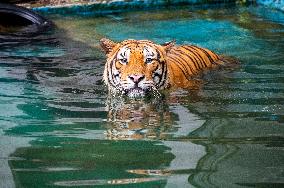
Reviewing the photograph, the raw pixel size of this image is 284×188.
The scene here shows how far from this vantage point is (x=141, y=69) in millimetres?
A: 4141

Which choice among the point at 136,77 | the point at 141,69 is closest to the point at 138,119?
the point at 136,77

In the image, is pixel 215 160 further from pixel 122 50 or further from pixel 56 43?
pixel 56 43

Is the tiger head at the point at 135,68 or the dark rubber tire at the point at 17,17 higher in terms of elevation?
the dark rubber tire at the point at 17,17

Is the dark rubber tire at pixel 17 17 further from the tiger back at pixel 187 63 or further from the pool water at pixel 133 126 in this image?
the tiger back at pixel 187 63

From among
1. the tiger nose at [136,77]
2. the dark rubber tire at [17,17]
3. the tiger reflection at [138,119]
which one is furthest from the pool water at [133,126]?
the dark rubber tire at [17,17]

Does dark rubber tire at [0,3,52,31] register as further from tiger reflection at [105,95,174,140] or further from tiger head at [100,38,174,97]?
tiger reflection at [105,95,174,140]

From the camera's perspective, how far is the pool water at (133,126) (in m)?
2.40

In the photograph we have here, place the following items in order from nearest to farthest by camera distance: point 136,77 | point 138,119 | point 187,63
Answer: point 138,119 → point 136,77 → point 187,63

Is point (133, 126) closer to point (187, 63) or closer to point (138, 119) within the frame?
point (138, 119)

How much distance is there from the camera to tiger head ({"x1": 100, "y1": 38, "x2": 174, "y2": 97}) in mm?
4066

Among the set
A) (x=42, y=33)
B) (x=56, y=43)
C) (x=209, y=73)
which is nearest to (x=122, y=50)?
(x=209, y=73)

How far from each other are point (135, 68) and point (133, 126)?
0.94 meters

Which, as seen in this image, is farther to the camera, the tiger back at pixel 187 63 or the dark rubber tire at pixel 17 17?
the dark rubber tire at pixel 17 17

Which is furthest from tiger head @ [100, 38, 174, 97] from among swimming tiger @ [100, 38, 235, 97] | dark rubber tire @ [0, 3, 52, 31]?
dark rubber tire @ [0, 3, 52, 31]
